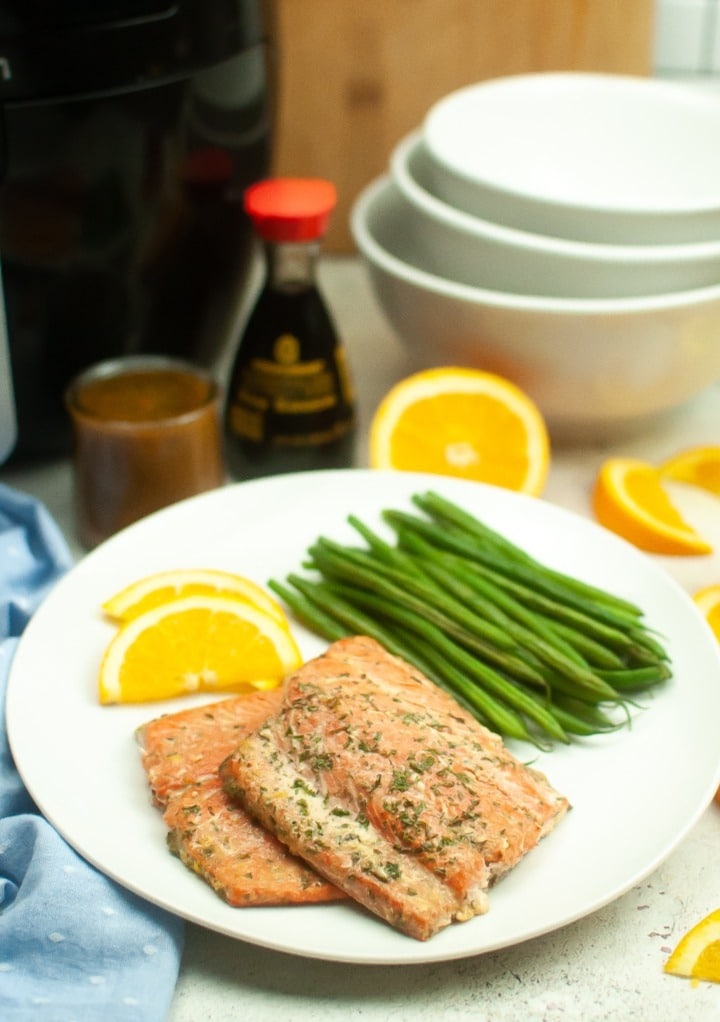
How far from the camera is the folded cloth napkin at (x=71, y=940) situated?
1.05 meters

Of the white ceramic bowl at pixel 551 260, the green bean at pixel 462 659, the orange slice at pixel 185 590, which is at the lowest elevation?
the green bean at pixel 462 659

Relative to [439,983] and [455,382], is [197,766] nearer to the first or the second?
[439,983]

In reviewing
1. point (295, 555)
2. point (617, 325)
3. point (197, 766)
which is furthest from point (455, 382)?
point (197, 766)

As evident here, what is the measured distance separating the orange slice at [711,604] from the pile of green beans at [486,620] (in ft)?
0.35

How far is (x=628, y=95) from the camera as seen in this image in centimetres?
200

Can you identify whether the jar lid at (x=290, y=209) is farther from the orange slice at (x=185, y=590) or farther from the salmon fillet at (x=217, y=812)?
the salmon fillet at (x=217, y=812)

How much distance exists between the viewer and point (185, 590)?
4.71 ft

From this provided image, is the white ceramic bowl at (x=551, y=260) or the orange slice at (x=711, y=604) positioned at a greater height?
the white ceramic bowl at (x=551, y=260)

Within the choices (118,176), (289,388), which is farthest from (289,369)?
(118,176)

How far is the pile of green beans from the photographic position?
136 cm

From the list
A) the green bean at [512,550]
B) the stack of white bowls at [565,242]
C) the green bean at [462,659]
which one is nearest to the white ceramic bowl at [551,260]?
the stack of white bowls at [565,242]

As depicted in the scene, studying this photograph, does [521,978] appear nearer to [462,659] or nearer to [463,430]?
[462,659]

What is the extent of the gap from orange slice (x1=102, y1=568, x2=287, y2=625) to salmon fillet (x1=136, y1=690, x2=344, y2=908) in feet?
0.47

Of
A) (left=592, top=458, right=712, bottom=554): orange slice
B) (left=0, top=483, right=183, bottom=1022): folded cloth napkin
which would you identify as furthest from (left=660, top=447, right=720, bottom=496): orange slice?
(left=0, top=483, right=183, bottom=1022): folded cloth napkin
